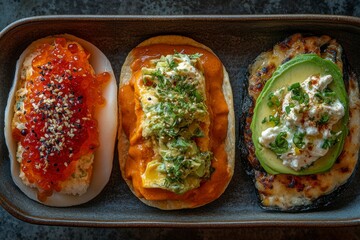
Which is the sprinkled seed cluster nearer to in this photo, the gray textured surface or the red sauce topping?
the red sauce topping

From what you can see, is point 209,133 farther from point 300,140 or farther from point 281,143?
point 300,140

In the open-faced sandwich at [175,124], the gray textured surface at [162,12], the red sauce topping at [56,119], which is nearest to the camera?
the open-faced sandwich at [175,124]

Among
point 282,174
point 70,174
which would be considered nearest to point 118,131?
Result: point 70,174

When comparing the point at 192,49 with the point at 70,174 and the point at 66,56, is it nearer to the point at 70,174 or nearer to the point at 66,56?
the point at 66,56

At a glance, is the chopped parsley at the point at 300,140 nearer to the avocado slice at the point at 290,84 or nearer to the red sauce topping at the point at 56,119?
the avocado slice at the point at 290,84

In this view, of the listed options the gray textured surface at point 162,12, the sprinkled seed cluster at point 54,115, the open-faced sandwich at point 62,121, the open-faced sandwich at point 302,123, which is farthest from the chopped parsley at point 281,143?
the sprinkled seed cluster at point 54,115

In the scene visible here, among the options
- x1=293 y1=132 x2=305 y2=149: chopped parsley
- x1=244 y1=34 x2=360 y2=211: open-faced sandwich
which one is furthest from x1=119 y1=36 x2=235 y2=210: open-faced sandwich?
x1=293 y1=132 x2=305 y2=149: chopped parsley
